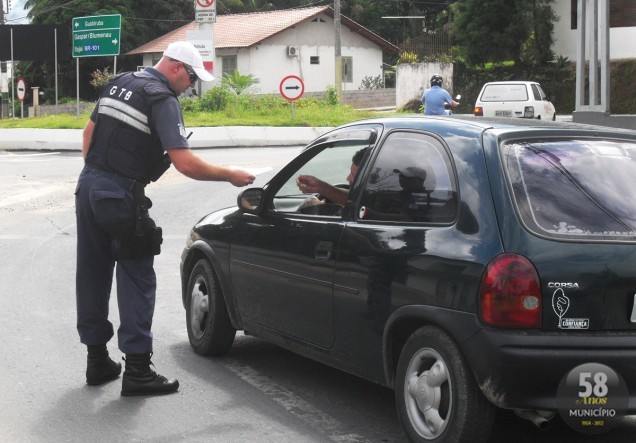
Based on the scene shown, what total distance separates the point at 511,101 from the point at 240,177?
26.0m

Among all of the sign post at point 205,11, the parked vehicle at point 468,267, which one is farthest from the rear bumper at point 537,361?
the sign post at point 205,11

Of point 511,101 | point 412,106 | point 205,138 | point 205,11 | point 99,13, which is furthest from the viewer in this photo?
point 99,13

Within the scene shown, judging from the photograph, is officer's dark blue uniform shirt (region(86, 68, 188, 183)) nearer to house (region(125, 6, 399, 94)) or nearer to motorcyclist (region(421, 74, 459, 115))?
motorcyclist (region(421, 74, 459, 115))

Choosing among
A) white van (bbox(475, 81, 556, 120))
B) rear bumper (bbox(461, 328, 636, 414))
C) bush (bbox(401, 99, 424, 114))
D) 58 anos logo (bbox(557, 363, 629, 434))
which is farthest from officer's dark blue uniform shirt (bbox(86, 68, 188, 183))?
bush (bbox(401, 99, 424, 114))

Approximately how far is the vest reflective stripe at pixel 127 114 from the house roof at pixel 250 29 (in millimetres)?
50604

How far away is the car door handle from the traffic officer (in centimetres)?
68

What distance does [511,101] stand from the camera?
103ft

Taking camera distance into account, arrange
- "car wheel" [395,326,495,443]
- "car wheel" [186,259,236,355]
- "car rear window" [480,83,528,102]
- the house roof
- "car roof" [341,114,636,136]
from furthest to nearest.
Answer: the house roof
"car rear window" [480,83,528,102]
"car wheel" [186,259,236,355]
"car roof" [341,114,636,136]
"car wheel" [395,326,495,443]

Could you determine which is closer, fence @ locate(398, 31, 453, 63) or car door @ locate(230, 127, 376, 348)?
car door @ locate(230, 127, 376, 348)

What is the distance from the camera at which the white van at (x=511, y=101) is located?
1220 inches

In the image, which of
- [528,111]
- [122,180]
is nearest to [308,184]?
[122,180]

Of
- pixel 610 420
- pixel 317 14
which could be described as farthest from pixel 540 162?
pixel 317 14

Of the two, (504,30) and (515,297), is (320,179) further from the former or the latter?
(504,30)

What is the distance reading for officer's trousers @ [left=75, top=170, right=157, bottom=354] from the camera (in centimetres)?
620
